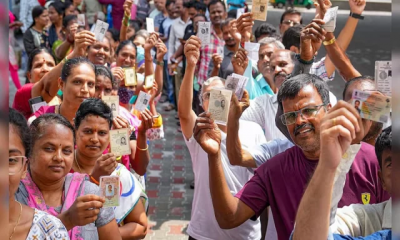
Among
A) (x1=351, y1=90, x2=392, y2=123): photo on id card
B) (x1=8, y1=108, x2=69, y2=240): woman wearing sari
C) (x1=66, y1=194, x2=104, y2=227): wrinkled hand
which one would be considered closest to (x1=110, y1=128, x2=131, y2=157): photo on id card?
(x1=66, y1=194, x2=104, y2=227): wrinkled hand

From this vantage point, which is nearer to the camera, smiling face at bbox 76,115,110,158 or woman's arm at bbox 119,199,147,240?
woman's arm at bbox 119,199,147,240

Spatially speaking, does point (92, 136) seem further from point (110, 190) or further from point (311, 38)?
point (311, 38)

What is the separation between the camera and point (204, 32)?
5680 mm

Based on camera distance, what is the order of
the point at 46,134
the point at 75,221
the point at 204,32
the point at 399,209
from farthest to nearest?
the point at 204,32, the point at 46,134, the point at 75,221, the point at 399,209

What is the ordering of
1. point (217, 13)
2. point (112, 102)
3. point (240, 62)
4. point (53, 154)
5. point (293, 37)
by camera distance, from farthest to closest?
point (217, 13)
point (293, 37)
point (240, 62)
point (112, 102)
point (53, 154)

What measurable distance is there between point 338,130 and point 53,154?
1.69 metres

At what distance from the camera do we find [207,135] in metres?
3.02

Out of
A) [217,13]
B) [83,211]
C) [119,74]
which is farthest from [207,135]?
[217,13]

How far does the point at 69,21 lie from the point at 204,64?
1.95 meters

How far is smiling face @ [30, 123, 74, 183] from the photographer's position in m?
3.02

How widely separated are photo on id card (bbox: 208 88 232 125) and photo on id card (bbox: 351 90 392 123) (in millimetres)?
1243

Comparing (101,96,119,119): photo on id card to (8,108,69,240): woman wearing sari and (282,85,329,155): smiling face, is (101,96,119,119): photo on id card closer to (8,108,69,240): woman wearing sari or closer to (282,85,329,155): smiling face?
(282,85,329,155): smiling face

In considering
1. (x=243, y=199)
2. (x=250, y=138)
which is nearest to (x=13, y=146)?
(x=243, y=199)

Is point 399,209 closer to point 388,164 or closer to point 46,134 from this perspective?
point 388,164
